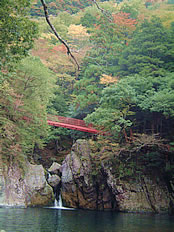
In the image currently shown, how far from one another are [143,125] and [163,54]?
17.4 feet

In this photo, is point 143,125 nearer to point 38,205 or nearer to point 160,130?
point 160,130

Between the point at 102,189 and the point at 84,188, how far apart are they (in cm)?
120

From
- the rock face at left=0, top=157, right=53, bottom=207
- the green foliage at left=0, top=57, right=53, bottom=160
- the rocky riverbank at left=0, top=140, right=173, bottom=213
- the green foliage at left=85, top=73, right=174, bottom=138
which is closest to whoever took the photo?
the green foliage at left=0, top=57, right=53, bottom=160

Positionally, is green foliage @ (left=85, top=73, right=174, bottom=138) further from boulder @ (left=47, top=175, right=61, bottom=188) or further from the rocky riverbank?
boulder @ (left=47, top=175, right=61, bottom=188)

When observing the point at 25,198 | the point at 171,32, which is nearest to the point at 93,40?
the point at 171,32

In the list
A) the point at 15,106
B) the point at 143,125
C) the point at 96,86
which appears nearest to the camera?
the point at 15,106

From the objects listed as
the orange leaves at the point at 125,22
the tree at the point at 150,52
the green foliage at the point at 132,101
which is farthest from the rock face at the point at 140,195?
the orange leaves at the point at 125,22

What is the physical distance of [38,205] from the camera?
15.8 meters

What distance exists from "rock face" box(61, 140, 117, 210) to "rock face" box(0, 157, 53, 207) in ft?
4.19

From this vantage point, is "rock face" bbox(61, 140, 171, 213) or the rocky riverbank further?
"rock face" bbox(61, 140, 171, 213)

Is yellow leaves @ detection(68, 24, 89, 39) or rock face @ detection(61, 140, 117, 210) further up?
yellow leaves @ detection(68, 24, 89, 39)

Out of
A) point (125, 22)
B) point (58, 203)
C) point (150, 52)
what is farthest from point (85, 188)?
point (125, 22)

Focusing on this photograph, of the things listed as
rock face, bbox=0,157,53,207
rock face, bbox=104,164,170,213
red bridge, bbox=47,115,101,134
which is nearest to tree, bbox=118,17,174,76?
red bridge, bbox=47,115,101,134

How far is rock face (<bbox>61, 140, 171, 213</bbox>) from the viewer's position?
1496cm
